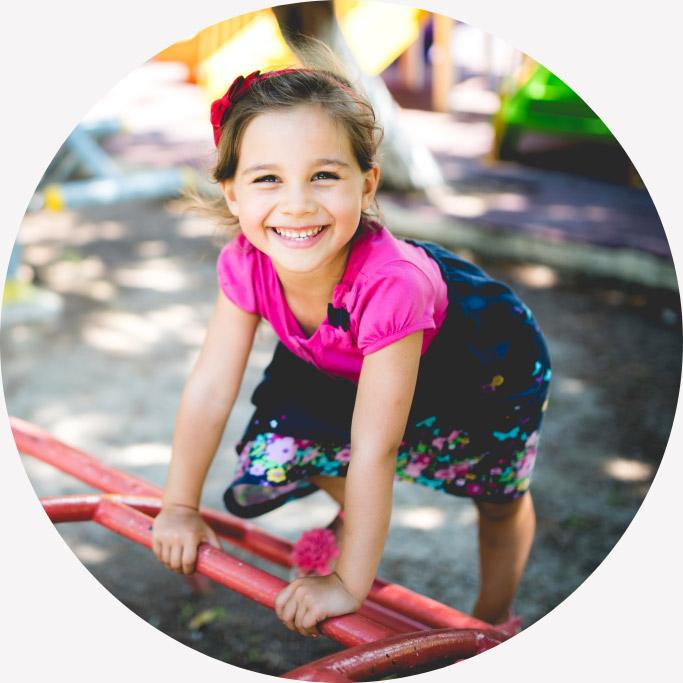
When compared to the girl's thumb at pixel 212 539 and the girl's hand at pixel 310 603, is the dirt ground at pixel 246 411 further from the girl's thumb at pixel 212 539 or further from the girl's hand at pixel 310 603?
the girl's hand at pixel 310 603

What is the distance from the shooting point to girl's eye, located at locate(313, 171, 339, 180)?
4.72 ft

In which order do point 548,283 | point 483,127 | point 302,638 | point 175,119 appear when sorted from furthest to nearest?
1. point 175,119
2. point 483,127
3. point 548,283
4. point 302,638

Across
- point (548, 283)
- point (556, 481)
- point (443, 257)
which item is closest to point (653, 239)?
point (548, 283)

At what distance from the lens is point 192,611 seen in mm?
2184

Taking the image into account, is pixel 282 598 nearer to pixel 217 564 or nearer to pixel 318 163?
pixel 217 564

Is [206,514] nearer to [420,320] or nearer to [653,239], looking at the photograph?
[420,320]

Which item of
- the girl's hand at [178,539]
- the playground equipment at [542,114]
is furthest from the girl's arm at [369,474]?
the playground equipment at [542,114]

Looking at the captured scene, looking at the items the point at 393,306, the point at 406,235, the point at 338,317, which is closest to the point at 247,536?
the point at 338,317

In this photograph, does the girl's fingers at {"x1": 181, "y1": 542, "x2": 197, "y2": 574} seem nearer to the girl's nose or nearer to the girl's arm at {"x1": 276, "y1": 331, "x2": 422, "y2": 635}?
the girl's arm at {"x1": 276, "y1": 331, "x2": 422, "y2": 635}

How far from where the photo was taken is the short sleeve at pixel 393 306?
1.44 metres

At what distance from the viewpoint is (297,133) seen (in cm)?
142

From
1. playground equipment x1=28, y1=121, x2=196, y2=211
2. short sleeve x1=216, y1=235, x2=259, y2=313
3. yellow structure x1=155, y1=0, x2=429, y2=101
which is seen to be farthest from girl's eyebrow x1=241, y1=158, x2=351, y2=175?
yellow structure x1=155, y1=0, x2=429, y2=101

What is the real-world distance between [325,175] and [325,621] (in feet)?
2.39

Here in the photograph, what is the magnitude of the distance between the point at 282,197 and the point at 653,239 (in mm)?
3219
